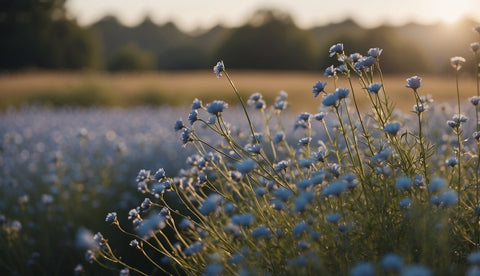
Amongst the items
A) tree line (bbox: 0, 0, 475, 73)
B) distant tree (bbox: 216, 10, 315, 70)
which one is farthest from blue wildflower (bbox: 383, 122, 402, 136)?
distant tree (bbox: 216, 10, 315, 70)

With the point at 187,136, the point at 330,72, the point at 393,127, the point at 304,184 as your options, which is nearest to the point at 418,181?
the point at 393,127

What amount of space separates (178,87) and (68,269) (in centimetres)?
1436

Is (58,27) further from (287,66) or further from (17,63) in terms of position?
(287,66)

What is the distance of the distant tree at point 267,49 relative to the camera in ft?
155

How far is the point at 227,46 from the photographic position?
47688 mm

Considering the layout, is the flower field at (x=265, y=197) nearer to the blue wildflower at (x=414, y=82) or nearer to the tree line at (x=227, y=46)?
the blue wildflower at (x=414, y=82)

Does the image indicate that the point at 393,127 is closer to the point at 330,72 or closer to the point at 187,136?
the point at 330,72

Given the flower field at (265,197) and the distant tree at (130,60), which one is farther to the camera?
the distant tree at (130,60)

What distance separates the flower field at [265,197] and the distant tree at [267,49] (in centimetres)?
4102

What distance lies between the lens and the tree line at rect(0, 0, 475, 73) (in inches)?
1329

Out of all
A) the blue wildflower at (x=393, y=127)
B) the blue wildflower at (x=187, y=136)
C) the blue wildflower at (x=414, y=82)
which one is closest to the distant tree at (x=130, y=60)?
the blue wildflower at (x=187, y=136)

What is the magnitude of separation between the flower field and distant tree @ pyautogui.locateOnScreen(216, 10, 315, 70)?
135 feet

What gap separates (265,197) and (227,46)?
153ft

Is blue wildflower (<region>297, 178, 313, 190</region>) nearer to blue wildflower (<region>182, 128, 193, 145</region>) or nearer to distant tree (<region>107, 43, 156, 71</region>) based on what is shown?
blue wildflower (<region>182, 128, 193, 145</region>)
